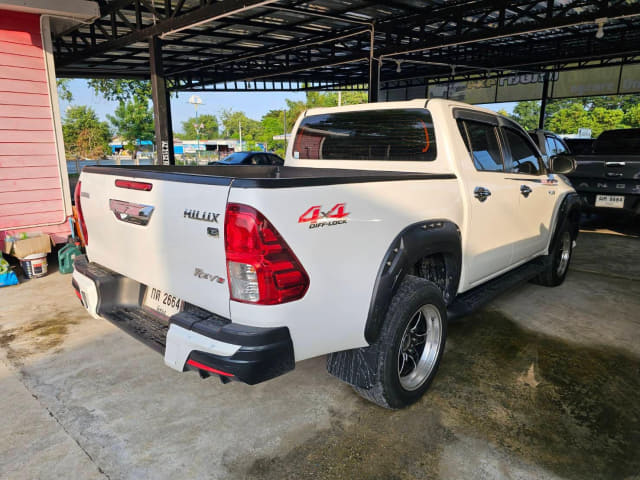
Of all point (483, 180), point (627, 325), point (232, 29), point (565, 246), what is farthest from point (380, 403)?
point (232, 29)

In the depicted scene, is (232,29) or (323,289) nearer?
(323,289)

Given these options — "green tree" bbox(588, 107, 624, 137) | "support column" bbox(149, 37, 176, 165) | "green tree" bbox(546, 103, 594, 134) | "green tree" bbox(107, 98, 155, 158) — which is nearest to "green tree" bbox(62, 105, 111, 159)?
"green tree" bbox(107, 98, 155, 158)

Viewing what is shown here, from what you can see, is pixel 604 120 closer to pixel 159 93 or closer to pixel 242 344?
pixel 159 93

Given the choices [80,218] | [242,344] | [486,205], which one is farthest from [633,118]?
[242,344]

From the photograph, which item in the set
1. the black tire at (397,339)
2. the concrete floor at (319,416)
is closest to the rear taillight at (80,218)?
the concrete floor at (319,416)

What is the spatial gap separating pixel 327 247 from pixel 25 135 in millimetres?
6285

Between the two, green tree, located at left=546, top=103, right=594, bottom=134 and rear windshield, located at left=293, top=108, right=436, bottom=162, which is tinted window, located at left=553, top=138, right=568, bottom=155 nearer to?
rear windshield, located at left=293, top=108, right=436, bottom=162

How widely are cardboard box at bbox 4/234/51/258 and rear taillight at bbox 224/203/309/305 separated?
17.6 ft

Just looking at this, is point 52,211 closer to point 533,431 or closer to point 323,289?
point 323,289

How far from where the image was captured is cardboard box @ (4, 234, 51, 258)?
5.89 meters

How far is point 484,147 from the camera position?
3.52 meters

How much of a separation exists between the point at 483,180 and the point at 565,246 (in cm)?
277

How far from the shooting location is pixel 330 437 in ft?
8.26

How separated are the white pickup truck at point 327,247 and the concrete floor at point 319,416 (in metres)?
0.33
